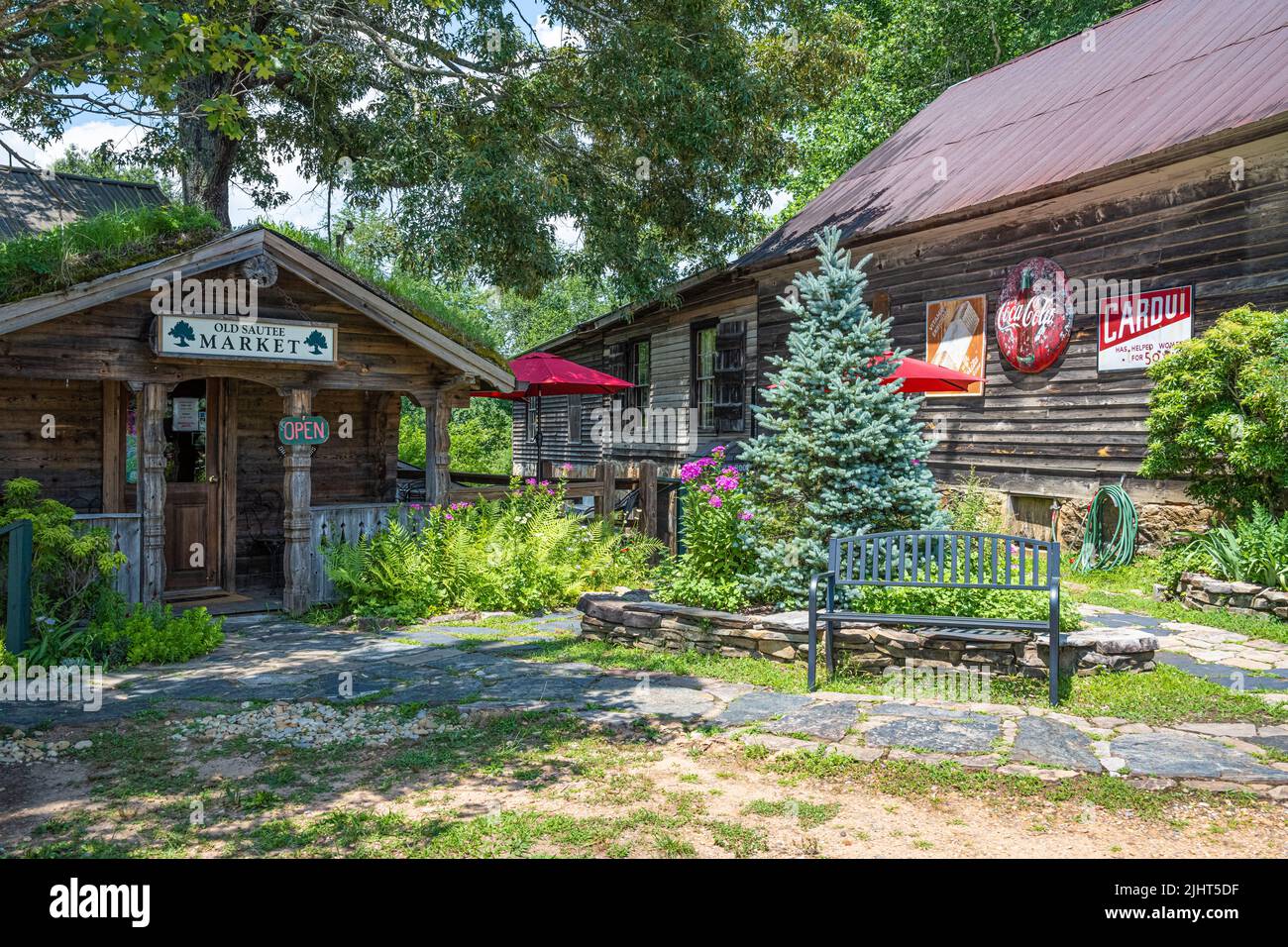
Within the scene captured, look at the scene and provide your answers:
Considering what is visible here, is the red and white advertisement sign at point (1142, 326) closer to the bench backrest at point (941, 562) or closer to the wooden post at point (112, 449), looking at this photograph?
the bench backrest at point (941, 562)

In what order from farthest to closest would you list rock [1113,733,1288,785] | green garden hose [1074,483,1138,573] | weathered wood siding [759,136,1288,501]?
green garden hose [1074,483,1138,573] → weathered wood siding [759,136,1288,501] → rock [1113,733,1288,785]

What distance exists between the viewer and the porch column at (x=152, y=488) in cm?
895

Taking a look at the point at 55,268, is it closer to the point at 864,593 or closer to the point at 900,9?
the point at 864,593

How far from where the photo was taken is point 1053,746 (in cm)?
509

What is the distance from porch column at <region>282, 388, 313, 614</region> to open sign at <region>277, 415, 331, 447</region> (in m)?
0.09

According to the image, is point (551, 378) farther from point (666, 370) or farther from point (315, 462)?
point (666, 370)

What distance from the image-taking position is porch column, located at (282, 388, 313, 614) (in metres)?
9.93

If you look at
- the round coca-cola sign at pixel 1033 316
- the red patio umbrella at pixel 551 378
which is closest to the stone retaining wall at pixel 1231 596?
the round coca-cola sign at pixel 1033 316

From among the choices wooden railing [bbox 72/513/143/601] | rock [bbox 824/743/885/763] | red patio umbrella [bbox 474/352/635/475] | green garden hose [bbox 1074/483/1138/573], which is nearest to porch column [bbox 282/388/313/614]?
wooden railing [bbox 72/513/143/601]

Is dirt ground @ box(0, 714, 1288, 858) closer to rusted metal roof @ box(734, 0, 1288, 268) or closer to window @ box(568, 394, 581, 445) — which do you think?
rusted metal roof @ box(734, 0, 1288, 268)

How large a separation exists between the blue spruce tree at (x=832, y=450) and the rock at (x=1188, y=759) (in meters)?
2.63

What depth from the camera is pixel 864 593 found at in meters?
7.21

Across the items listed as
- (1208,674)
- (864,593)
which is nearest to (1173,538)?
(1208,674)

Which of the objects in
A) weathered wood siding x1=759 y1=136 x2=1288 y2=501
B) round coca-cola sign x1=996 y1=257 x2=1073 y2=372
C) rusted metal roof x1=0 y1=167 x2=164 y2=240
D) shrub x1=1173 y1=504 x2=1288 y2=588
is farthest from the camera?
round coca-cola sign x1=996 y1=257 x2=1073 y2=372
